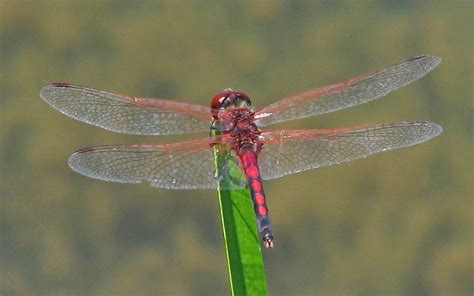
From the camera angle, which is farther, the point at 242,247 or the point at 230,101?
the point at 230,101

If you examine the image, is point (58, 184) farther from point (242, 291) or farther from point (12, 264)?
point (242, 291)

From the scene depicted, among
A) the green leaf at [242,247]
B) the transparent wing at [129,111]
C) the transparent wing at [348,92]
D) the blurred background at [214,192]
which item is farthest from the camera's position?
the blurred background at [214,192]

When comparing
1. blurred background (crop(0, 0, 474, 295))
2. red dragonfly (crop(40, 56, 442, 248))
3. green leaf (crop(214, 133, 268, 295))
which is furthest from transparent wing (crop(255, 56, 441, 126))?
blurred background (crop(0, 0, 474, 295))

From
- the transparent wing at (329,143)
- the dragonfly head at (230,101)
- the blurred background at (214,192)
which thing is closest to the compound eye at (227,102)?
the dragonfly head at (230,101)

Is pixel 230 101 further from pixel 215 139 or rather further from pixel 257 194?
pixel 257 194

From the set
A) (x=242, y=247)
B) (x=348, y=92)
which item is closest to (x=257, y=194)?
(x=242, y=247)

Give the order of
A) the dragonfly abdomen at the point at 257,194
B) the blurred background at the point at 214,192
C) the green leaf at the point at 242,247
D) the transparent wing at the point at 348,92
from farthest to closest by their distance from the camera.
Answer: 1. the blurred background at the point at 214,192
2. the transparent wing at the point at 348,92
3. the dragonfly abdomen at the point at 257,194
4. the green leaf at the point at 242,247

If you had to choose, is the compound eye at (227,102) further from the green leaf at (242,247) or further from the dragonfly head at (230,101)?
the green leaf at (242,247)
